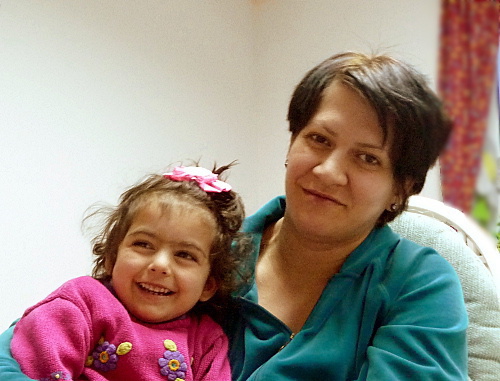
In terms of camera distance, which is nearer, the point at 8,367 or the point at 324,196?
the point at 8,367

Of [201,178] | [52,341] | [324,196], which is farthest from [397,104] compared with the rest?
[52,341]

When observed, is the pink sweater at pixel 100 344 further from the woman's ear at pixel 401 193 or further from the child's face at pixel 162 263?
the woman's ear at pixel 401 193

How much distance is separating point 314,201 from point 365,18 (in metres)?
2.31

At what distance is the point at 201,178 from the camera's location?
131 cm

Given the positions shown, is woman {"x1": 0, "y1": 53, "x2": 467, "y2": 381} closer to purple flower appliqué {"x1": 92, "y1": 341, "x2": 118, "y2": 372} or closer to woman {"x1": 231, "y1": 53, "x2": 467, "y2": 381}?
woman {"x1": 231, "y1": 53, "x2": 467, "y2": 381}

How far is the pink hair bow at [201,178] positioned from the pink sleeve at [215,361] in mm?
314

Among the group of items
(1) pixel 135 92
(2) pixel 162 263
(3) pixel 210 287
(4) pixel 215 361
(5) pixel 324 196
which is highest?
(1) pixel 135 92

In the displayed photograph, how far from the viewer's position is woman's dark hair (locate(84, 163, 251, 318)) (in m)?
1.23

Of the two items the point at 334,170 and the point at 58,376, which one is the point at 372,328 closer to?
the point at 334,170

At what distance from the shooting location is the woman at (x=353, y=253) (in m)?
1.13

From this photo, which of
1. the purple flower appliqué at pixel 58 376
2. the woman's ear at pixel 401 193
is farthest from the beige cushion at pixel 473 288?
the purple flower appliqué at pixel 58 376

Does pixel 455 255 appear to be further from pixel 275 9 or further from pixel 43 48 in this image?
pixel 275 9

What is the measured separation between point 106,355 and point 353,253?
0.58 meters

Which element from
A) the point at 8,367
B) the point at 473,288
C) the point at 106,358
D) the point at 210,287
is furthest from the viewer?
the point at 473,288
